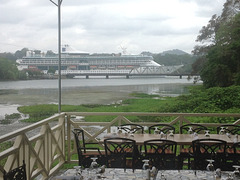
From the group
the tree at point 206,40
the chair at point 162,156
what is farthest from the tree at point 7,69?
the tree at point 206,40

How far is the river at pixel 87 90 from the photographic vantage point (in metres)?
28.8

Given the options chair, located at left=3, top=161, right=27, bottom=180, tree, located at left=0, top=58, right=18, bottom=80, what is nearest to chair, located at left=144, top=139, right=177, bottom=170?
chair, located at left=3, top=161, right=27, bottom=180

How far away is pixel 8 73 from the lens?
1077cm

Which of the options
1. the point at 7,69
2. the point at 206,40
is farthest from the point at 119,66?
the point at 7,69

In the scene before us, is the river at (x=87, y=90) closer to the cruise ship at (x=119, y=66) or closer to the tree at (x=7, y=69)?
the cruise ship at (x=119, y=66)

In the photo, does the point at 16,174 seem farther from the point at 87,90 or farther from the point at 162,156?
the point at 87,90

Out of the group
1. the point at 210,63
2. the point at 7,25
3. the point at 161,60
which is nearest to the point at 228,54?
the point at 210,63

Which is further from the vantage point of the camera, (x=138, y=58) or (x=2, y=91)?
(x=138, y=58)

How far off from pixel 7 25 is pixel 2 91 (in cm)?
2671

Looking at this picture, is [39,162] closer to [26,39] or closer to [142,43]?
[26,39]

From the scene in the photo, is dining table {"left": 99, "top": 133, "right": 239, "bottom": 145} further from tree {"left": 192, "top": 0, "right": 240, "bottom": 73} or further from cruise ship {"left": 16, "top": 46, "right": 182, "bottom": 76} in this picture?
cruise ship {"left": 16, "top": 46, "right": 182, "bottom": 76}

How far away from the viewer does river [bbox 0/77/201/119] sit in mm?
28805

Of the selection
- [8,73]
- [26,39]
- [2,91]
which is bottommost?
[2,91]

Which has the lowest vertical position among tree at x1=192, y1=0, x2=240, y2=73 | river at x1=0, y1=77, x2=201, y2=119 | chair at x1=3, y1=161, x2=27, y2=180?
river at x1=0, y1=77, x2=201, y2=119
